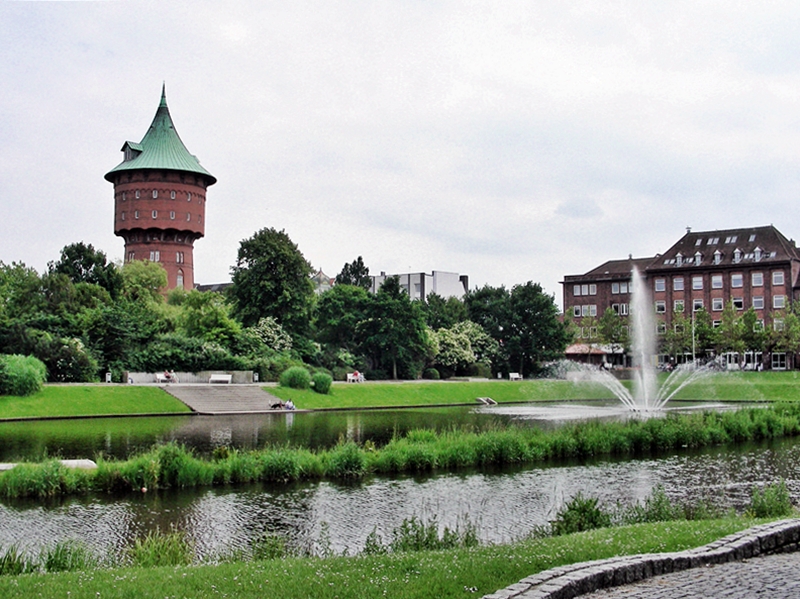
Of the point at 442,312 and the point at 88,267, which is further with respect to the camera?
the point at 442,312

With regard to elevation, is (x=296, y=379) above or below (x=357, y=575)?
above

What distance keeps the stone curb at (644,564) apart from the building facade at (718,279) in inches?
3343

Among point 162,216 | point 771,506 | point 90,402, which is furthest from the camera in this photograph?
point 162,216

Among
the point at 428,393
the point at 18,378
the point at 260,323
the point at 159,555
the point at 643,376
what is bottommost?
the point at 159,555

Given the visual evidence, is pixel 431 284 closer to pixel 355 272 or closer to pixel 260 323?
pixel 355 272

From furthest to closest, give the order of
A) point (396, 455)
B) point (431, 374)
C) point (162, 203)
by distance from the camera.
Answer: point (162, 203), point (431, 374), point (396, 455)

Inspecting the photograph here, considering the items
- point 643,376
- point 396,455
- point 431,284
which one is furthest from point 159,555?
point 431,284

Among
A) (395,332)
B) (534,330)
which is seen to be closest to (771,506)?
(395,332)

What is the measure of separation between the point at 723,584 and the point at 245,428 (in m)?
31.7

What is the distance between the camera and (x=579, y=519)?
15.6m

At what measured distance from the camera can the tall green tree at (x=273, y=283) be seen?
77.2 meters

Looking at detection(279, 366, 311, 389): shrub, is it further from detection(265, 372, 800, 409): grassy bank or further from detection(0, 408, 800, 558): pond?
detection(0, 408, 800, 558): pond

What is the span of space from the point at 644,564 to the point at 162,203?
96.6m

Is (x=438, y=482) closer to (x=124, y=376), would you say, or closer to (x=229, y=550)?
(x=229, y=550)
